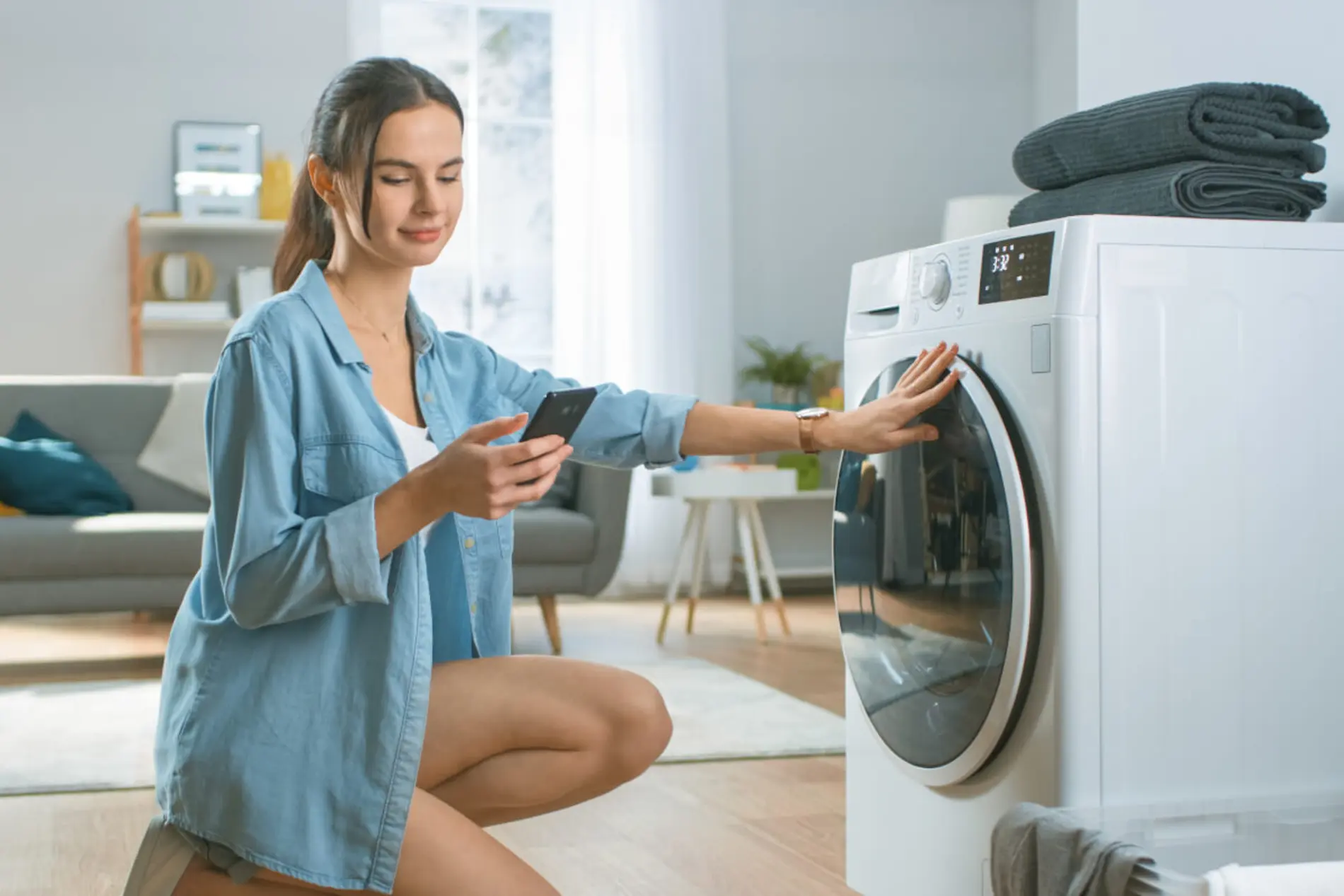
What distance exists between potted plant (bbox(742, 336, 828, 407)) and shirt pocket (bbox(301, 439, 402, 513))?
440 centimetres

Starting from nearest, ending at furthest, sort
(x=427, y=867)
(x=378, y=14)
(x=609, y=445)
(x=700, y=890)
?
1. (x=427, y=867)
2. (x=609, y=445)
3. (x=700, y=890)
4. (x=378, y=14)

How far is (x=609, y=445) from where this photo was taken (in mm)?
1686

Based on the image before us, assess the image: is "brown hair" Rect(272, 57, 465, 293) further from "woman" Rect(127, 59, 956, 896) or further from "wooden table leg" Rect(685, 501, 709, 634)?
"wooden table leg" Rect(685, 501, 709, 634)

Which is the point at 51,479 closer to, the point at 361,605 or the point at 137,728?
the point at 137,728

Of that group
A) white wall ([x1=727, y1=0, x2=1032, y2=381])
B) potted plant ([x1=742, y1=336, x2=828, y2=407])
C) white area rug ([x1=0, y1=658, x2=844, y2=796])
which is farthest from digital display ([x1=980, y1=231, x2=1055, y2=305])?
white wall ([x1=727, y1=0, x2=1032, y2=381])

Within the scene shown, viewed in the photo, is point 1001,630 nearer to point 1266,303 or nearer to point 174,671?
point 1266,303

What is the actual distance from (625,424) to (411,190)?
1.31 feet

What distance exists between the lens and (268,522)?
1.28 metres

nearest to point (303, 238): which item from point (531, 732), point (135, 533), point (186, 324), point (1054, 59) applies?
point (531, 732)

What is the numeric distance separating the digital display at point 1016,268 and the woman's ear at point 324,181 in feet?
2.37

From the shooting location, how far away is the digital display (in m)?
1.54

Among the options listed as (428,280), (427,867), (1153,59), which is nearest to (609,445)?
(427,867)

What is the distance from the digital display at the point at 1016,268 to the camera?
60.6 inches

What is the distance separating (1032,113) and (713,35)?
1.51 metres
